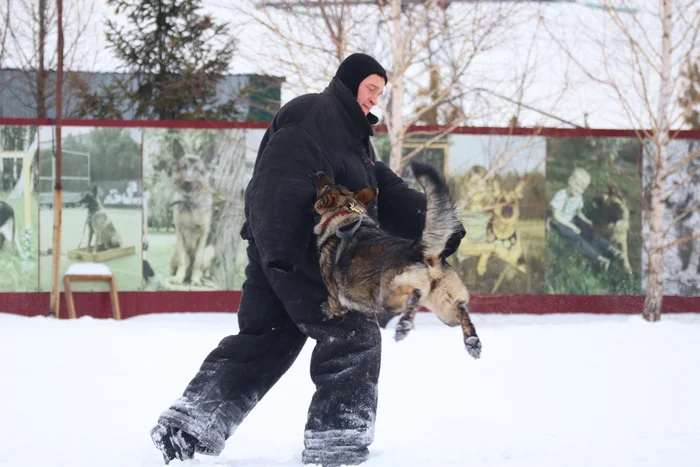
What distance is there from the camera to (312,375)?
354 cm

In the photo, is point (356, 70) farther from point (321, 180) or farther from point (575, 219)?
point (575, 219)

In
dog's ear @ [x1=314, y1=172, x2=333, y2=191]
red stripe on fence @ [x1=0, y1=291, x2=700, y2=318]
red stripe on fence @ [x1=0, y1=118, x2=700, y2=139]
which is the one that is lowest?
red stripe on fence @ [x1=0, y1=291, x2=700, y2=318]

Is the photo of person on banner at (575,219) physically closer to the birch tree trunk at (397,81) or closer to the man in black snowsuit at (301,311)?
the birch tree trunk at (397,81)

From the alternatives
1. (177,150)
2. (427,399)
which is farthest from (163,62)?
(427,399)

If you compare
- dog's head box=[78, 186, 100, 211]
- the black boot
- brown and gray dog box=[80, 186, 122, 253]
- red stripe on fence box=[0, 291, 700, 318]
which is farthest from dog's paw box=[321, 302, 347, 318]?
dog's head box=[78, 186, 100, 211]

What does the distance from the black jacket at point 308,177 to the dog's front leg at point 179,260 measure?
7.57 m

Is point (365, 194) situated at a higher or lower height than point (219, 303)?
higher

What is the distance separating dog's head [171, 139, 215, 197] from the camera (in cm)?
1120

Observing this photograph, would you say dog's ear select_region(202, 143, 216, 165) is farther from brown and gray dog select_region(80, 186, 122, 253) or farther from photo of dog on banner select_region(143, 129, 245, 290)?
brown and gray dog select_region(80, 186, 122, 253)

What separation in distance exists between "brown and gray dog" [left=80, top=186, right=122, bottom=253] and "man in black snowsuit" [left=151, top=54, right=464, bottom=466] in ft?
25.4

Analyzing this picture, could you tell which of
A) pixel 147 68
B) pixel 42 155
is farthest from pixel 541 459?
pixel 147 68

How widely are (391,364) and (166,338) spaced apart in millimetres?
2786

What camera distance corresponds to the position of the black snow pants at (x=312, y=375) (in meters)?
3.43

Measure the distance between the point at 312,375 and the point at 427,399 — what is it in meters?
2.01
